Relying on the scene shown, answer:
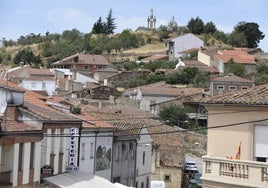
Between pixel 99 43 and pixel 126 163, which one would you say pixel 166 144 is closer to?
pixel 126 163

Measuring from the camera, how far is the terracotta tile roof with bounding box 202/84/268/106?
2086cm

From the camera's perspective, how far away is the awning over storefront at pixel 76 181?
28.9m

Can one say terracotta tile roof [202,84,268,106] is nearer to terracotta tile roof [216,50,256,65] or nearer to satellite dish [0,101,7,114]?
satellite dish [0,101,7,114]

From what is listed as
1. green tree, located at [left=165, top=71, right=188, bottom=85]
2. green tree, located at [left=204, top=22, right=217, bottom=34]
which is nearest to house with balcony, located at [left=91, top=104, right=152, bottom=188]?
green tree, located at [left=165, top=71, right=188, bottom=85]

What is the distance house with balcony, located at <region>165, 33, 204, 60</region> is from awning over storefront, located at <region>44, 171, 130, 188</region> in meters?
105

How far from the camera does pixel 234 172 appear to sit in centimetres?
1961

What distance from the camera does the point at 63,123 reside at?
31.4 meters

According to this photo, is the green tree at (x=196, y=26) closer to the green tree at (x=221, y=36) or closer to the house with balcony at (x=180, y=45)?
the green tree at (x=221, y=36)

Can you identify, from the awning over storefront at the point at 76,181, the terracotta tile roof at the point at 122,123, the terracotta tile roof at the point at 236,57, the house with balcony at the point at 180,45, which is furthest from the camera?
the house with balcony at the point at 180,45

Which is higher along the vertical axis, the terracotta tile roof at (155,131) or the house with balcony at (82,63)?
the house with balcony at (82,63)

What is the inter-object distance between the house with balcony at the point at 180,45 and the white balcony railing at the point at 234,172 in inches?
4573

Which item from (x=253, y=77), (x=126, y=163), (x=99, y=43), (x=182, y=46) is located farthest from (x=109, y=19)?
Answer: (x=126, y=163)

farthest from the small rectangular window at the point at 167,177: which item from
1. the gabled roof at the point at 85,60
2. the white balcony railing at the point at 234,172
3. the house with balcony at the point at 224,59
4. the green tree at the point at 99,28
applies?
the green tree at the point at 99,28

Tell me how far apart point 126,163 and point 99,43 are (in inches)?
4605
